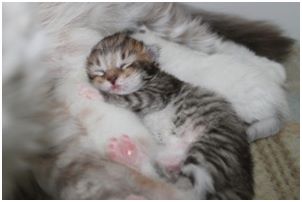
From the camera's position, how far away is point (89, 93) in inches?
49.4

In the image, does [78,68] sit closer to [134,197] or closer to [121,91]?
[121,91]

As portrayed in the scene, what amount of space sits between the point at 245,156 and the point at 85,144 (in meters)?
0.34

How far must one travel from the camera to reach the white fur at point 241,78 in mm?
1271

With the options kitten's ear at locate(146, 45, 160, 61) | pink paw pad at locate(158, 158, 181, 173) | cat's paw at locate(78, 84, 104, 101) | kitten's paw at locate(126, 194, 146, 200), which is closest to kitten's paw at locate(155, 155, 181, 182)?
pink paw pad at locate(158, 158, 181, 173)

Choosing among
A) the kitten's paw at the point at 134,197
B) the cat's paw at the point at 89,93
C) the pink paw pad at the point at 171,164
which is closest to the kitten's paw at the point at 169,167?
the pink paw pad at the point at 171,164

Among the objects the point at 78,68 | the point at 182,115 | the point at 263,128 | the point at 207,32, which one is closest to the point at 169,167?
the point at 182,115

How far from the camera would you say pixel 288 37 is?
1623 millimetres

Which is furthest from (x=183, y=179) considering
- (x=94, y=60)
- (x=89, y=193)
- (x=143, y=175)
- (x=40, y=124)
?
(x=94, y=60)

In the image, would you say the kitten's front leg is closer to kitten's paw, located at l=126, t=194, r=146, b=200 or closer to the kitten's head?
the kitten's head

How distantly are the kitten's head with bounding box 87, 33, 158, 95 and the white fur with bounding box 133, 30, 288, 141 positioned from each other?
61 millimetres

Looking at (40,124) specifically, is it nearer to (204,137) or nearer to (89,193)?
(89,193)

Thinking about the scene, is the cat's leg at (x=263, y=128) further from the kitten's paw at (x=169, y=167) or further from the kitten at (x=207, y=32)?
the kitten's paw at (x=169, y=167)

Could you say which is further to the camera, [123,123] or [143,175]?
[123,123]

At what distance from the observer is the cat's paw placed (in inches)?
49.0
